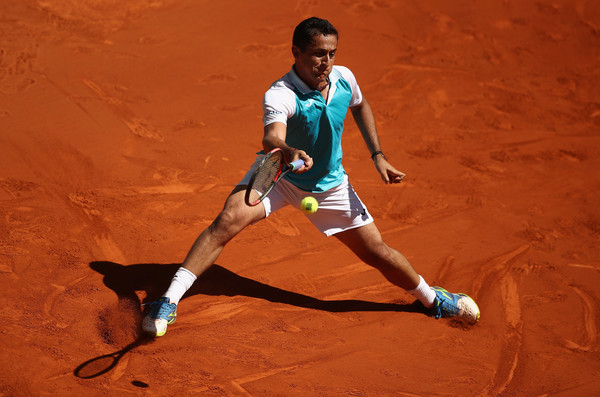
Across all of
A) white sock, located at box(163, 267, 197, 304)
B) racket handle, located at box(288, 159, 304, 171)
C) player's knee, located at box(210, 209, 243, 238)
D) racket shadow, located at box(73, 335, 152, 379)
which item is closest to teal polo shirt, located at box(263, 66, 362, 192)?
racket handle, located at box(288, 159, 304, 171)

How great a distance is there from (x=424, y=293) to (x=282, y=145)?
168 centimetres

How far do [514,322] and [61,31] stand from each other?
6891 mm

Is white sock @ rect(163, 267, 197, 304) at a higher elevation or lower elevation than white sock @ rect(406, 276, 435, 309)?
higher

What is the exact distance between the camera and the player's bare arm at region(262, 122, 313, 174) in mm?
3668

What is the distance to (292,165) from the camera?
11.9ft

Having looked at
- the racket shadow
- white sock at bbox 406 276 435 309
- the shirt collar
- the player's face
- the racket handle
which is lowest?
white sock at bbox 406 276 435 309

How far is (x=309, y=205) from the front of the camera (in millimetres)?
4016

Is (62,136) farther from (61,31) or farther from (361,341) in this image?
(361,341)

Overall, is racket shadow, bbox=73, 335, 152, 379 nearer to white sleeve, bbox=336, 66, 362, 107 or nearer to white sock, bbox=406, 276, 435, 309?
white sock, bbox=406, 276, 435, 309

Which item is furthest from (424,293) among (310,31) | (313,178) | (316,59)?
(310,31)

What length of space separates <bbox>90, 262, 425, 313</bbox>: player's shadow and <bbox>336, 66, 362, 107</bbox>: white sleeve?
1.50m

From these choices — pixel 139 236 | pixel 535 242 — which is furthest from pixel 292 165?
pixel 535 242

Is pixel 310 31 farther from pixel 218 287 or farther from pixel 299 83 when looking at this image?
pixel 218 287

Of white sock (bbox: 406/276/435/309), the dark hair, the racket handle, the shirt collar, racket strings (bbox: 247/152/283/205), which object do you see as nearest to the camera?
the racket handle
